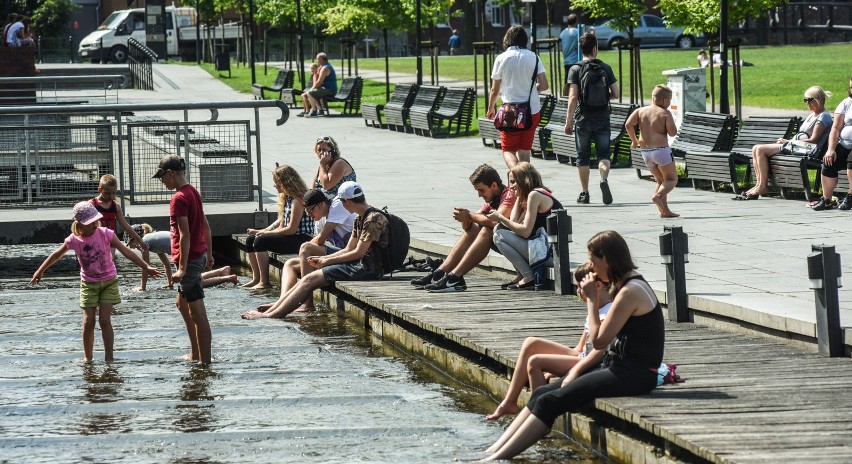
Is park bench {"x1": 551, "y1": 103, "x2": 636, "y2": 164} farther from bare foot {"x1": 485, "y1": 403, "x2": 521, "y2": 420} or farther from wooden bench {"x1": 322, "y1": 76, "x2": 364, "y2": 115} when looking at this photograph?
bare foot {"x1": 485, "y1": 403, "x2": 521, "y2": 420}

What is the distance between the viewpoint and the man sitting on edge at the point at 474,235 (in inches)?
476

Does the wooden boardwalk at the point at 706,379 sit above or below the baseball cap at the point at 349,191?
below

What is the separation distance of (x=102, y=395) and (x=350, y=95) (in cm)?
2442

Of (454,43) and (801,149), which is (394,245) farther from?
(454,43)

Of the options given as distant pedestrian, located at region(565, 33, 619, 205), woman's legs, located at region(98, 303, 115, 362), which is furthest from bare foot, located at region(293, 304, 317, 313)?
distant pedestrian, located at region(565, 33, 619, 205)

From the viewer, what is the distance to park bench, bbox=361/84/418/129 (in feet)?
97.7

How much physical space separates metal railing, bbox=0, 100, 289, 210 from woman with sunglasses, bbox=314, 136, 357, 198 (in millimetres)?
1957

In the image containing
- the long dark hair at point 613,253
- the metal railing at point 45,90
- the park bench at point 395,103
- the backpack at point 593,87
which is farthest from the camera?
the park bench at point 395,103

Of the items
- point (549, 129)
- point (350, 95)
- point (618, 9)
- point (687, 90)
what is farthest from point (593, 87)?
point (350, 95)

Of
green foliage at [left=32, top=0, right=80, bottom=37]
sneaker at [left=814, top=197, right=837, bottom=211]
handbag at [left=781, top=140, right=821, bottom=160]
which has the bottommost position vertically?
sneaker at [left=814, top=197, right=837, bottom=211]

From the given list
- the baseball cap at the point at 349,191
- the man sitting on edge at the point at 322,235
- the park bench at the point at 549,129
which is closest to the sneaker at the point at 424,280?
the baseball cap at the point at 349,191

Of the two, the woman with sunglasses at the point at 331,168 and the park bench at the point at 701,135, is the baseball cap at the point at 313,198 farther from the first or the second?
the park bench at the point at 701,135

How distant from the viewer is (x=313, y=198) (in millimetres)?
13070

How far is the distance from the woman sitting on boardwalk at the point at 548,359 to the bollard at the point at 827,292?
1.31 metres
